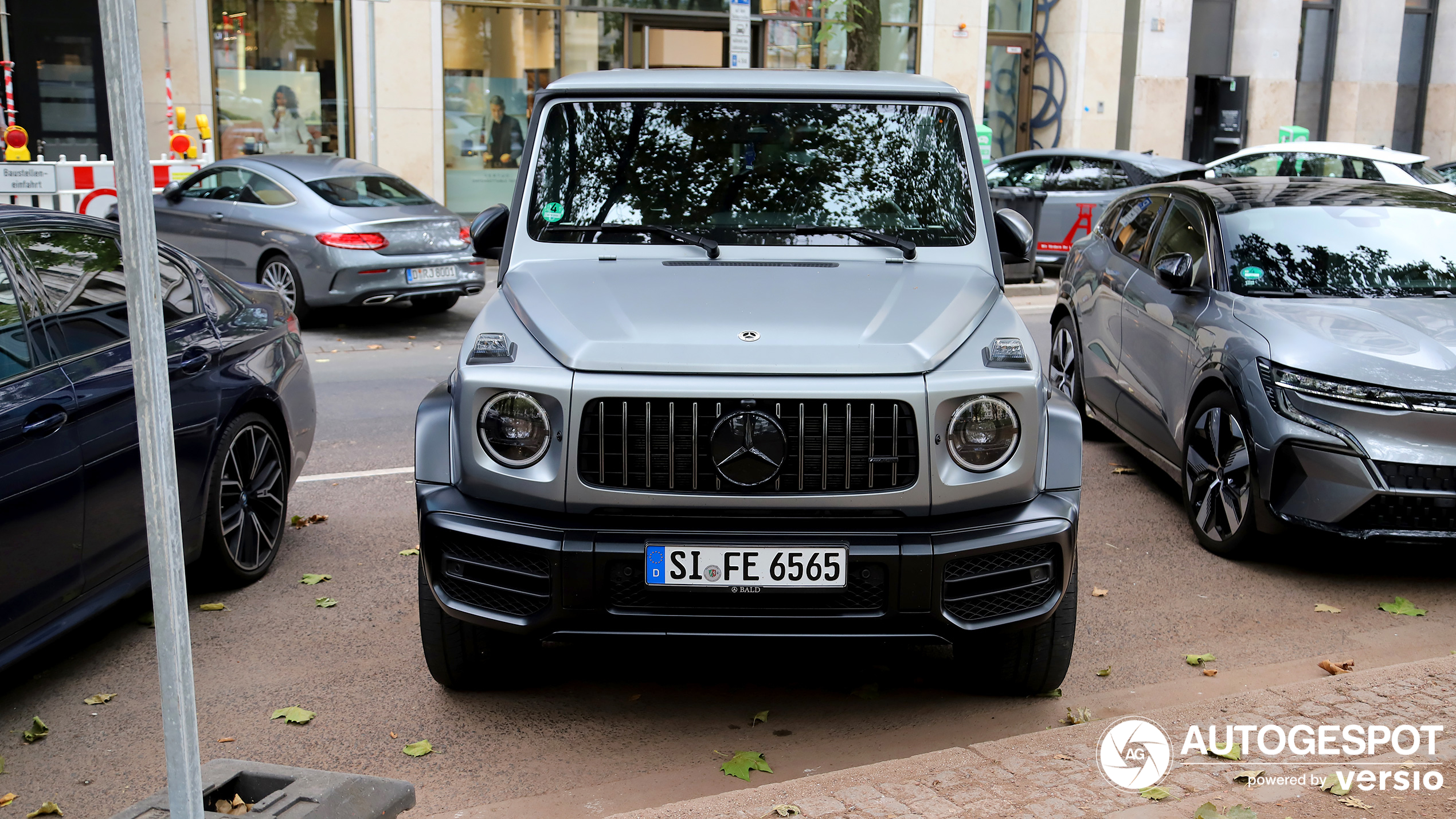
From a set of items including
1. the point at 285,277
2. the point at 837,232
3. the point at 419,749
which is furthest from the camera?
the point at 285,277

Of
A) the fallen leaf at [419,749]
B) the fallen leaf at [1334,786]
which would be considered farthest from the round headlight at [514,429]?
the fallen leaf at [1334,786]

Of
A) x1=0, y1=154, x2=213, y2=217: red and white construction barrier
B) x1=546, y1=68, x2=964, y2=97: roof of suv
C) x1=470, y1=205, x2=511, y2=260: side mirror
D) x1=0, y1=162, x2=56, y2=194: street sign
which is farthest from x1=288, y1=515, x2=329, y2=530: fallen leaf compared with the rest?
x1=0, y1=162, x2=56, y2=194: street sign

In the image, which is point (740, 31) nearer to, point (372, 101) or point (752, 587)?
point (372, 101)

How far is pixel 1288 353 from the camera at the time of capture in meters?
5.67

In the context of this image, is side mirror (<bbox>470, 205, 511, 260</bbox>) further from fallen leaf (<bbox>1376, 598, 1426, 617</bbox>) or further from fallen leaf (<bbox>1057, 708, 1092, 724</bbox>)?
fallen leaf (<bbox>1376, 598, 1426, 617</bbox>)

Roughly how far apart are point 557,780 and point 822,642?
87cm

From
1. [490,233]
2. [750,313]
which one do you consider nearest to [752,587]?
[750,313]

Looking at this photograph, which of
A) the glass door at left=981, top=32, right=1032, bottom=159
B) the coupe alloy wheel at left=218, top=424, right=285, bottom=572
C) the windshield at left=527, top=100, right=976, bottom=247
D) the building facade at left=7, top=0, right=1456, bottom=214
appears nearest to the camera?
the windshield at left=527, top=100, right=976, bottom=247

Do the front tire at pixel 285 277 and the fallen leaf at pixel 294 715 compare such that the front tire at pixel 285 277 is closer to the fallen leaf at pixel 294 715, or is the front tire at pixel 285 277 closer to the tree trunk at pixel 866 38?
the tree trunk at pixel 866 38

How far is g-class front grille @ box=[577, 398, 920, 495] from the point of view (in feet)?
12.5

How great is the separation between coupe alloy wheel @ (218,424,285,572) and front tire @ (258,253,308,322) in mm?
7061

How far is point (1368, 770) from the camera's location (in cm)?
364

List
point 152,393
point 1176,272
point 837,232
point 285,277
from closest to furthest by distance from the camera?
1. point 152,393
2. point 837,232
3. point 1176,272
4. point 285,277

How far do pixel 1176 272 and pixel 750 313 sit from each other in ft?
10.8
